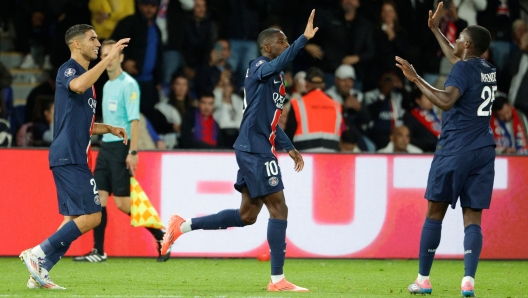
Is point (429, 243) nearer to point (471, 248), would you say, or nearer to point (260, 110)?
point (471, 248)

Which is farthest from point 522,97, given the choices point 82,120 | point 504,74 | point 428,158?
point 82,120

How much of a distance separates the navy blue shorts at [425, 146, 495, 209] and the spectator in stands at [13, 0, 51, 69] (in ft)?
26.3

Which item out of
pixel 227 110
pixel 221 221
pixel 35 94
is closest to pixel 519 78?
pixel 227 110

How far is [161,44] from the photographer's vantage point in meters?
13.4

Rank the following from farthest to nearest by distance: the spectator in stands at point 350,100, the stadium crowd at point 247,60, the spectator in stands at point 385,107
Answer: the spectator in stands at point 385,107 < the spectator in stands at point 350,100 < the stadium crowd at point 247,60

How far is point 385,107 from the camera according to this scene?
13547 mm

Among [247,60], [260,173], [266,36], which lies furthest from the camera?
[247,60]

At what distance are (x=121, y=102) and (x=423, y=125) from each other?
4.89 metres

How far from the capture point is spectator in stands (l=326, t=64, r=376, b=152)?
1313 cm

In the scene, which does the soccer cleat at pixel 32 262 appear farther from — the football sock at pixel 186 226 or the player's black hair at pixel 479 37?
the player's black hair at pixel 479 37

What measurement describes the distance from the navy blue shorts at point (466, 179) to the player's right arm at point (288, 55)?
4.57 feet

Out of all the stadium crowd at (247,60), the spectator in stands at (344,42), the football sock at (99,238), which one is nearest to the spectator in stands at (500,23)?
the stadium crowd at (247,60)

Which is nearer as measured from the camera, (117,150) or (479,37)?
(479,37)

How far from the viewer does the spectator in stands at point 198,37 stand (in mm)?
13594
